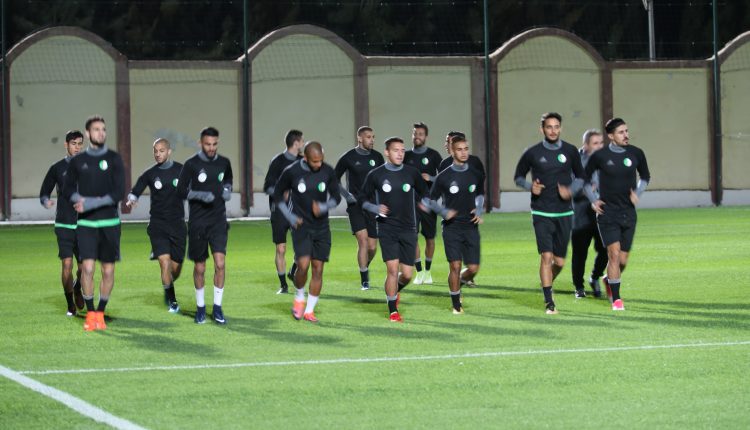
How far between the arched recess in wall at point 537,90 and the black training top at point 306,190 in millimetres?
23979

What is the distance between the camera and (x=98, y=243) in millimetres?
13414

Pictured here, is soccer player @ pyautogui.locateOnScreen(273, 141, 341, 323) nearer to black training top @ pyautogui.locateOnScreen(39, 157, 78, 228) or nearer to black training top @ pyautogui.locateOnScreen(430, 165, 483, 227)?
black training top @ pyautogui.locateOnScreen(430, 165, 483, 227)

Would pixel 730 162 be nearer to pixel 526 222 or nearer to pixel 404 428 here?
pixel 526 222

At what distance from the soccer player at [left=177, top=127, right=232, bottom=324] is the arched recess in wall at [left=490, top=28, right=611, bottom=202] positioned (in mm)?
24204

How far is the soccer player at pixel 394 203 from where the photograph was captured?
13977 millimetres

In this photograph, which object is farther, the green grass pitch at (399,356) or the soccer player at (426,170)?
the soccer player at (426,170)

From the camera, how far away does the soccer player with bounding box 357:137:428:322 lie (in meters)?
14.0

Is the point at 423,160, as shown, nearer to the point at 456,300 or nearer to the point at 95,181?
the point at 456,300

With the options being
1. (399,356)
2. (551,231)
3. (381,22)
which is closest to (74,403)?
(399,356)

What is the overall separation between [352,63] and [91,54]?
7.15m

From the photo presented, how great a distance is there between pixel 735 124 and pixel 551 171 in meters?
26.3

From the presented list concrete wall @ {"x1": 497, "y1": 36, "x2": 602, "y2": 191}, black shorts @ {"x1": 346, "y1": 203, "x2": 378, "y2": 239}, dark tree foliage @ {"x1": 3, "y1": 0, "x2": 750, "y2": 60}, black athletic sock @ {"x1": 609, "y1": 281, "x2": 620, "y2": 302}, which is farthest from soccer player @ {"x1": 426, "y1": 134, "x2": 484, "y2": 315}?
dark tree foliage @ {"x1": 3, "y1": 0, "x2": 750, "y2": 60}

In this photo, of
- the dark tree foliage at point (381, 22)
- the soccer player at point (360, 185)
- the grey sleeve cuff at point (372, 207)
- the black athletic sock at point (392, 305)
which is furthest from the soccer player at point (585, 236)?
the dark tree foliage at point (381, 22)

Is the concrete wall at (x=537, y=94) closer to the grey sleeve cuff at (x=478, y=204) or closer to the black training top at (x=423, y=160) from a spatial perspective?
the black training top at (x=423, y=160)
